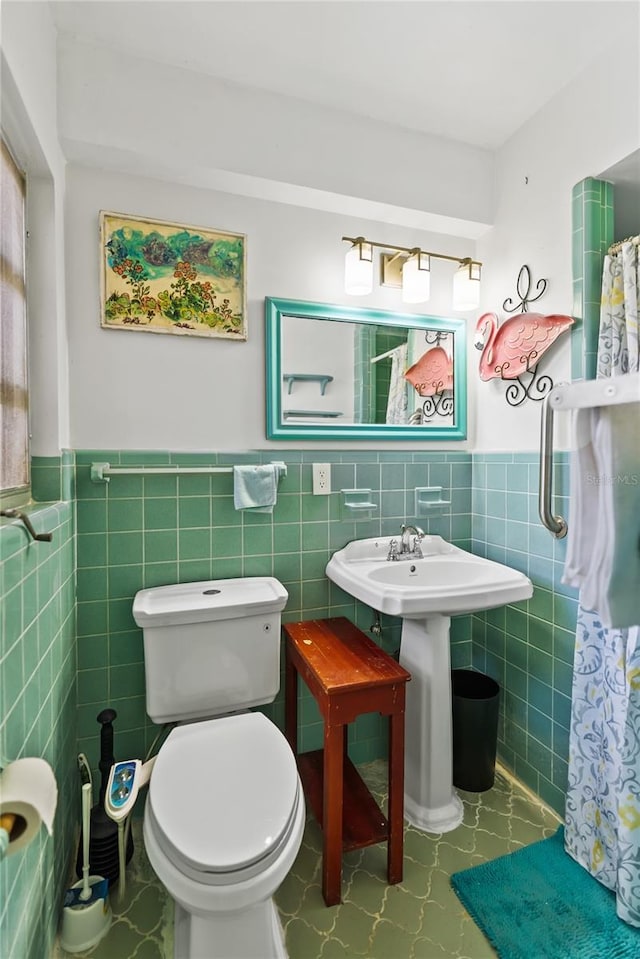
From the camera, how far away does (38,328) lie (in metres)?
1.29

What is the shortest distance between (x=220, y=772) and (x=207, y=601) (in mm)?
478

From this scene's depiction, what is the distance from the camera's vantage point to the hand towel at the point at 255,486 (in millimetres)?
1620

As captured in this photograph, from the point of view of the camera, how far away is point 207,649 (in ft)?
4.68

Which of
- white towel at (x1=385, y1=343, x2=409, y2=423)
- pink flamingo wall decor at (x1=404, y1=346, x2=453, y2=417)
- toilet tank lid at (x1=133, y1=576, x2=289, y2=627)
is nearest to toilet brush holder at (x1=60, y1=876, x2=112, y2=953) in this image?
toilet tank lid at (x1=133, y1=576, x2=289, y2=627)

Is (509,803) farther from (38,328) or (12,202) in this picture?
(12,202)

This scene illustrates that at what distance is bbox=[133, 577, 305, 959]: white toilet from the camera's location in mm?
930

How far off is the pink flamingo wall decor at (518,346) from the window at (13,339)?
1628 mm

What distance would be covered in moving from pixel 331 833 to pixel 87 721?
2.90ft

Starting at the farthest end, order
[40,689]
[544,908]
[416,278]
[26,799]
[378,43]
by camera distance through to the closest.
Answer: [416,278] < [378,43] < [544,908] < [40,689] < [26,799]

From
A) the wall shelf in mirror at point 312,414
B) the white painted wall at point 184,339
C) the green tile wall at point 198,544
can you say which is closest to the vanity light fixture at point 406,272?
the white painted wall at point 184,339

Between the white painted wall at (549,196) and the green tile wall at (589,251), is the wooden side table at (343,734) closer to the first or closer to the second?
the white painted wall at (549,196)

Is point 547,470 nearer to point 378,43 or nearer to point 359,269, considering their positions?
point 359,269

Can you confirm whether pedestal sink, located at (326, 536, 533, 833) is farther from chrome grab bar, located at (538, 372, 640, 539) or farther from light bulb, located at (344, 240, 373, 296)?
light bulb, located at (344, 240, 373, 296)

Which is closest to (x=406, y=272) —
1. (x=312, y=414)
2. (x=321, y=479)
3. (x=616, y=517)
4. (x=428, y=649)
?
(x=312, y=414)
